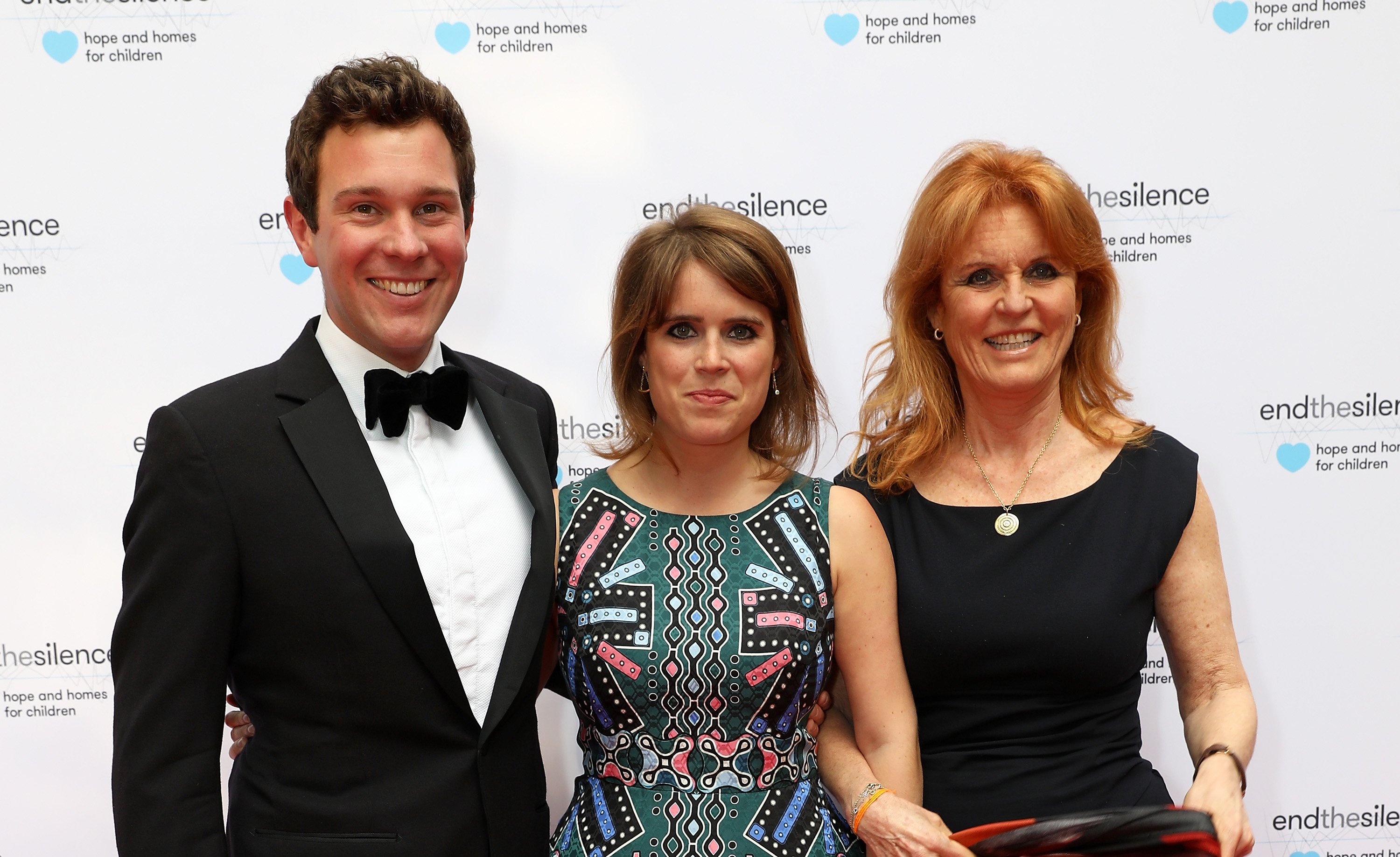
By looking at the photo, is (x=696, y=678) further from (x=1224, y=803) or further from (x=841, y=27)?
(x=841, y=27)

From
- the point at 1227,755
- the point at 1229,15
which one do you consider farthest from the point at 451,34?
the point at 1227,755

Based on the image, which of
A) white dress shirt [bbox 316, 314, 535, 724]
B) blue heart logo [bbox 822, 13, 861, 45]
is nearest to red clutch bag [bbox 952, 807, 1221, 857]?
white dress shirt [bbox 316, 314, 535, 724]

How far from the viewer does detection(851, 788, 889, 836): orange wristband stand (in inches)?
70.1

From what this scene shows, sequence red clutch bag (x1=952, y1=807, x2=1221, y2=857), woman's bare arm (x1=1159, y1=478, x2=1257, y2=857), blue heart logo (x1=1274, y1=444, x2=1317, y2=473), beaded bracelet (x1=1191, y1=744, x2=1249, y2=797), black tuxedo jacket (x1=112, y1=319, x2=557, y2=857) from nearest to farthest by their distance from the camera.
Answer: black tuxedo jacket (x1=112, y1=319, x2=557, y2=857) → red clutch bag (x1=952, y1=807, x2=1221, y2=857) → beaded bracelet (x1=1191, y1=744, x2=1249, y2=797) → woman's bare arm (x1=1159, y1=478, x2=1257, y2=857) → blue heart logo (x1=1274, y1=444, x2=1317, y2=473)

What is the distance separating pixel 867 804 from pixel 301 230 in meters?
1.33

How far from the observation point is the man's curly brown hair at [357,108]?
1.60m

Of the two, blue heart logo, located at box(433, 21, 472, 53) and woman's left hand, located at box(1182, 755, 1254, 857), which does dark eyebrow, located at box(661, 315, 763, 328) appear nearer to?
woman's left hand, located at box(1182, 755, 1254, 857)

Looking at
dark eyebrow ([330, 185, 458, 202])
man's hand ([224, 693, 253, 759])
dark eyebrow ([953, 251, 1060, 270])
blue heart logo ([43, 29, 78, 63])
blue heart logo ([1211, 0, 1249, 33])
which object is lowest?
man's hand ([224, 693, 253, 759])

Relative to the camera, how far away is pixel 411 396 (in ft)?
5.33

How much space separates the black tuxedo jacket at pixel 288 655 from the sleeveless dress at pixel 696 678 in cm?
18

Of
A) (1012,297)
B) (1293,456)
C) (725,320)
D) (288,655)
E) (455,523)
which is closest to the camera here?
(288,655)

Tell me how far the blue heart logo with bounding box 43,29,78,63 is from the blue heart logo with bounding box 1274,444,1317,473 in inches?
121

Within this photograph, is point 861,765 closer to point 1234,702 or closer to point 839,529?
point 839,529

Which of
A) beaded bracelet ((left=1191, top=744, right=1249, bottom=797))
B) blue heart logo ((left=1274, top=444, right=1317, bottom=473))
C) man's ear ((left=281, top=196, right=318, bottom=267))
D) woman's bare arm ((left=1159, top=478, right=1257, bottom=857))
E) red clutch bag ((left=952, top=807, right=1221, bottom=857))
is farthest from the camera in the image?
blue heart logo ((left=1274, top=444, right=1317, bottom=473))
